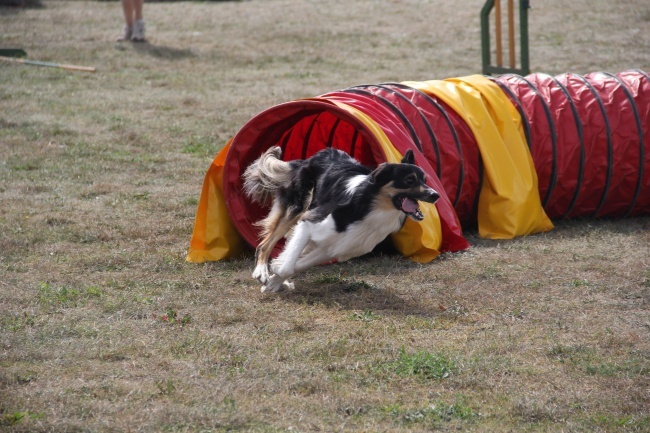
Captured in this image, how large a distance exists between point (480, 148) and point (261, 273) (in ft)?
7.92

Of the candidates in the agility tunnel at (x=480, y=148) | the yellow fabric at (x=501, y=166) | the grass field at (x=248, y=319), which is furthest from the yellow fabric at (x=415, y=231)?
the yellow fabric at (x=501, y=166)

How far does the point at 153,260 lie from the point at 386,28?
42.7 ft

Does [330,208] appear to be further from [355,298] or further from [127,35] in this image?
[127,35]

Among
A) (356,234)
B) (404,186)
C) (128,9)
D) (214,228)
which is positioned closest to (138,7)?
(128,9)

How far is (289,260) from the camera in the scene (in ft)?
20.9

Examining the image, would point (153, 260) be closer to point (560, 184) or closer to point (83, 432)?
point (83, 432)

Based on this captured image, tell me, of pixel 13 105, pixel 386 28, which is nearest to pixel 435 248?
pixel 13 105

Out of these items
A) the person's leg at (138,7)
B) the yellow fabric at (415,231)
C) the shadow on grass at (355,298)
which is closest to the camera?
the shadow on grass at (355,298)

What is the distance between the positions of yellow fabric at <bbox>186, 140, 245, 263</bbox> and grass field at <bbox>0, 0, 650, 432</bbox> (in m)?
0.16

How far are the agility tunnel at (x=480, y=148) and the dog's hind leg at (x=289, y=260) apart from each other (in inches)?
30.3

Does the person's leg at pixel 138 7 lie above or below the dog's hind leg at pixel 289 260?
above

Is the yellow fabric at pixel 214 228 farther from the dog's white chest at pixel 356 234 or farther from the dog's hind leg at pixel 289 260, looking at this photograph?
the dog's white chest at pixel 356 234

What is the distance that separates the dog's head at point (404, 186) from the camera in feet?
20.2

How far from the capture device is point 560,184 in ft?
26.9
